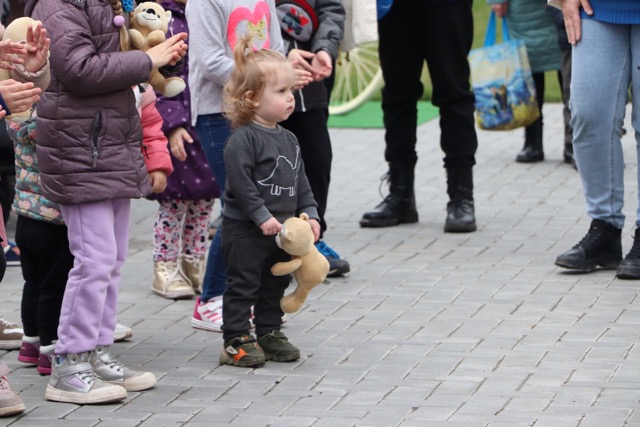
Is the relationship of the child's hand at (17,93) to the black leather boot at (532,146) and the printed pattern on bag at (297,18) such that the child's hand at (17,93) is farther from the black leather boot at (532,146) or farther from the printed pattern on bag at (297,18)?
the black leather boot at (532,146)

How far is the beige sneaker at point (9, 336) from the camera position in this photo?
18.8 feet

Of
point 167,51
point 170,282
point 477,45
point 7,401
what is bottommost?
point 477,45

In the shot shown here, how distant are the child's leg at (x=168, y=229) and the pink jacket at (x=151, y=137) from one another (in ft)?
4.14

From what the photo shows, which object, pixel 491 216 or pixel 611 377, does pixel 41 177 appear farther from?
pixel 491 216

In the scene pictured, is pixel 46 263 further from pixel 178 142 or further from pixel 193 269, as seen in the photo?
pixel 193 269

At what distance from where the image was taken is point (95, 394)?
492 centimetres

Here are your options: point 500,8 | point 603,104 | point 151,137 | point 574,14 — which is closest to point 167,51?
point 151,137

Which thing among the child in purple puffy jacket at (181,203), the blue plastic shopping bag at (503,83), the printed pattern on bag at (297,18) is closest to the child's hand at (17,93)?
the child in purple puffy jacket at (181,203)

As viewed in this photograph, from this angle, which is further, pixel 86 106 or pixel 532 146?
pixel 532 146

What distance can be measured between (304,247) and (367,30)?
2177 mm

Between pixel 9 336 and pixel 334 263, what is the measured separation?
178cm

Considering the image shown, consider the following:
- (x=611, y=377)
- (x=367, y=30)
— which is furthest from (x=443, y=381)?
(x=367, y=30)

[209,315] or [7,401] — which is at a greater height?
[7,401]

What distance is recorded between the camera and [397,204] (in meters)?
8.21
